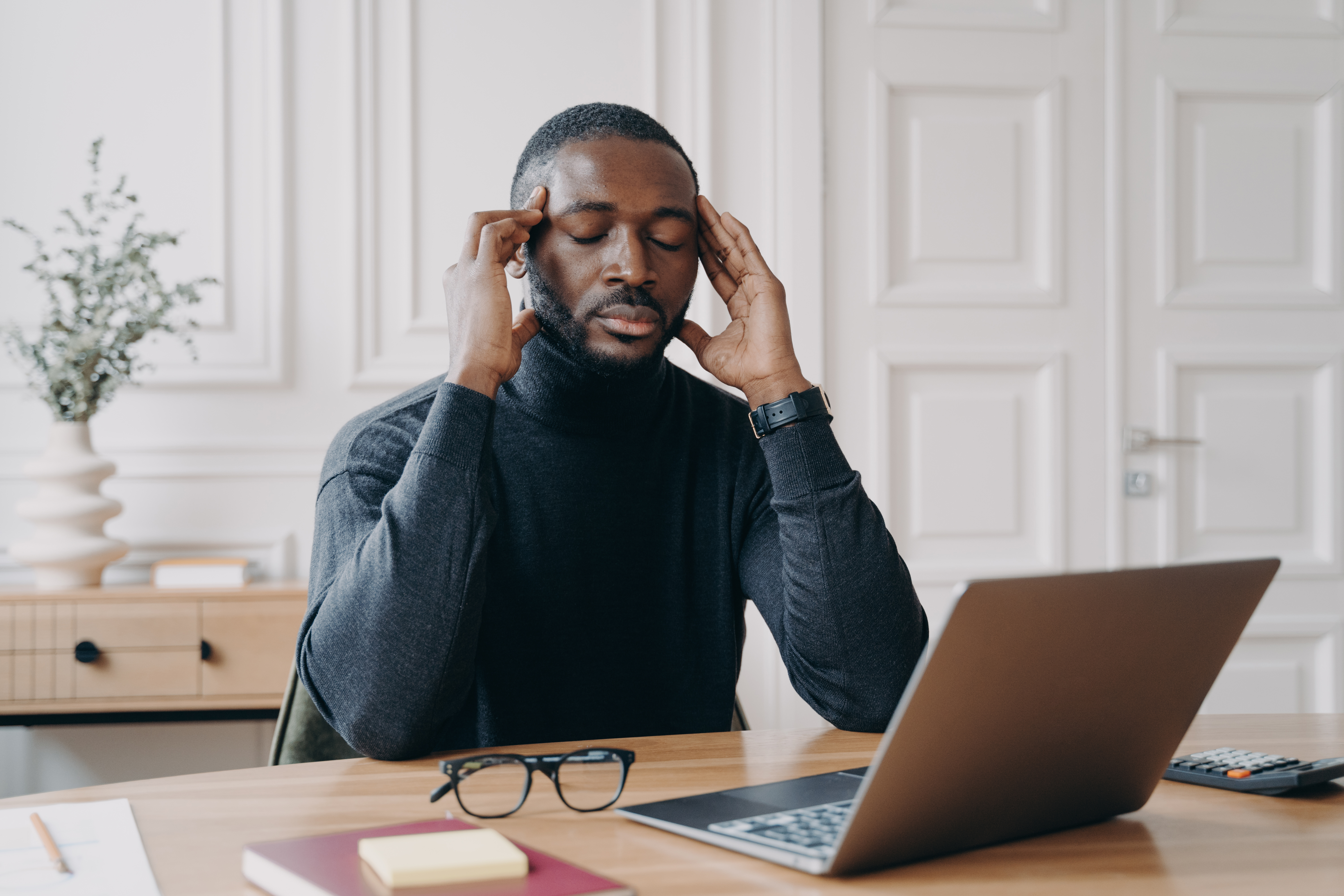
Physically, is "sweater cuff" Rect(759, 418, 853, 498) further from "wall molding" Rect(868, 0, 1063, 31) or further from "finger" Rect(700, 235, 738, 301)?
"wall molding" Rect(868, 0, 1063, 31)

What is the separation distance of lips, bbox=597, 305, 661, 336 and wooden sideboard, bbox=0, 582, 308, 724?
110 centimetres

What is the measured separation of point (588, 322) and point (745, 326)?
21 centimetres

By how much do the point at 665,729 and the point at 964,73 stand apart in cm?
193

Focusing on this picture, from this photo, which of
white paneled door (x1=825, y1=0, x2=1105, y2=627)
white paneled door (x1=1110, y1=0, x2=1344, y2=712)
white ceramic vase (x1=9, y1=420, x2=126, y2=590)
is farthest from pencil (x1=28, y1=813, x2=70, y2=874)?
white paneled door (x1=1110, y1=0, x2=1344, y2=712)

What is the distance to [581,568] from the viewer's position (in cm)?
126

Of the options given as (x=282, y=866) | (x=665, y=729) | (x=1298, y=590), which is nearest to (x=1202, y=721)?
(x=665, y=729)

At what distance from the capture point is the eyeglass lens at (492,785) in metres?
0.73

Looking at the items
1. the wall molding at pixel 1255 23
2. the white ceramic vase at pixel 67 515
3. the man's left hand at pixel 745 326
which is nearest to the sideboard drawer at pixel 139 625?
the white ceramic vase at pixel 67 515

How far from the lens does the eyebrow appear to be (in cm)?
118

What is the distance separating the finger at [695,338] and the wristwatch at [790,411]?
0.57 ft

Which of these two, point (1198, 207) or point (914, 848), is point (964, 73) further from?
point (914, 848)

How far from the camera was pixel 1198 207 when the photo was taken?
268 cm

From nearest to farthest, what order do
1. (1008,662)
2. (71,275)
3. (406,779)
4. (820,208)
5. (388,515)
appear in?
(1008,662) < (406,779) < (388,515) < (71,275) < (820,208)

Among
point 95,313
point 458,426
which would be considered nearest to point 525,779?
point 458,426
